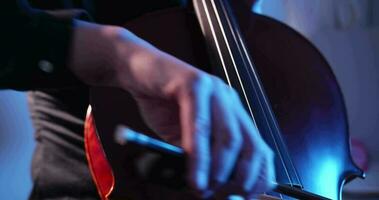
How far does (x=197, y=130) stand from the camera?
11.6 inches

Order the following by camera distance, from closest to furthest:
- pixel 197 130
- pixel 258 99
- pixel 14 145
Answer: pixel 197 130 < pixel 258 99 < pixel 14 145

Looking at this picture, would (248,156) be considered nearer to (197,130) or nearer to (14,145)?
(197,130)

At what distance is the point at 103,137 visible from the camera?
0.47 m

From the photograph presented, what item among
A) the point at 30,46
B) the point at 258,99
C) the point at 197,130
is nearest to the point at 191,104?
the point at 197,130

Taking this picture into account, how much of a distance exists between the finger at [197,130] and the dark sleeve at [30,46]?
0.32 ft

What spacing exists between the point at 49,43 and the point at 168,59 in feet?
0.28

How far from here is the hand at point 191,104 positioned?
0.30 metres

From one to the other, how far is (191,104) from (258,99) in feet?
Result: 0.87

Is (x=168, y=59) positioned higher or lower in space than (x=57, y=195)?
higher

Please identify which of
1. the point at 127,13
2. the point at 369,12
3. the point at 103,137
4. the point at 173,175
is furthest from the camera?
the point at 369,12

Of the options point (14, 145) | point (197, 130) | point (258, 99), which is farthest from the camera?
point (14, 145)

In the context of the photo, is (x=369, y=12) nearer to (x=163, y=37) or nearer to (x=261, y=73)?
(x=261, y=73)

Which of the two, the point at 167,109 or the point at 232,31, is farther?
the point at 232,31

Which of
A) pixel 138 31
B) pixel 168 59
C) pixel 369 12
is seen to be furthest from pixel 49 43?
pixel 369 12
